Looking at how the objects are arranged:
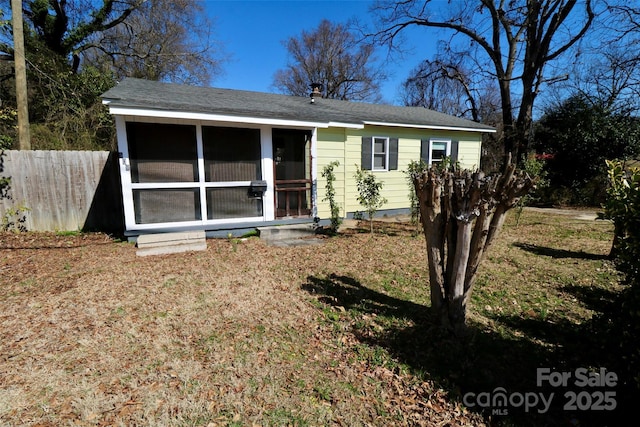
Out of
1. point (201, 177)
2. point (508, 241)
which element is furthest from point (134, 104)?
point (508, 241)

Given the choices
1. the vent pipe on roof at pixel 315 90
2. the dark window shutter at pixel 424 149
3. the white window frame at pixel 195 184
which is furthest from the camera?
the vent pipe on roof at pixel 315 90

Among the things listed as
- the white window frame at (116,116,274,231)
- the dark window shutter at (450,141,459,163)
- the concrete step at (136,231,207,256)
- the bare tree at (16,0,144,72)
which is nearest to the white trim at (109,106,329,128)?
the white window frame at (116,116,274,231)

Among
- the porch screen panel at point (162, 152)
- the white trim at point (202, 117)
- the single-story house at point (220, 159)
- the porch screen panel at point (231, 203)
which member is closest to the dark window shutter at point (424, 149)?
the single-story house at point (220, 159)

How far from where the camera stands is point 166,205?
6.53 m

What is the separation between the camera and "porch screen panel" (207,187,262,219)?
271 inches

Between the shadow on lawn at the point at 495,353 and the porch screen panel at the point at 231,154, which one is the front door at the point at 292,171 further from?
the shadow on lawn at the point at 495,353

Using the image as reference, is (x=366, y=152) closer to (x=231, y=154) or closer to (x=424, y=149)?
(x=424, y=149)

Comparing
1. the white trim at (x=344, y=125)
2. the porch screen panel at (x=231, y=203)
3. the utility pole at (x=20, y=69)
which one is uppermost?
the utility pole at (x=20, y=69)

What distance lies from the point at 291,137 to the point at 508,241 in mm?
5793

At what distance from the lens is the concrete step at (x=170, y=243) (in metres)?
5.85

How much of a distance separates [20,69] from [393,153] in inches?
398

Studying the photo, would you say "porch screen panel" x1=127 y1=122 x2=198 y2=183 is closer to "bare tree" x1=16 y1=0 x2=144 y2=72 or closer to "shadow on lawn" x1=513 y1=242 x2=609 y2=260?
"shadow on lawn" x1=513 y1=242 x2=609 y2=260

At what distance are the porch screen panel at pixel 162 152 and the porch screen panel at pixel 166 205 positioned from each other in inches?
10.2

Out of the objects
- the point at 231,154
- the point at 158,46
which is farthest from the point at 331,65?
the point at 231,154
